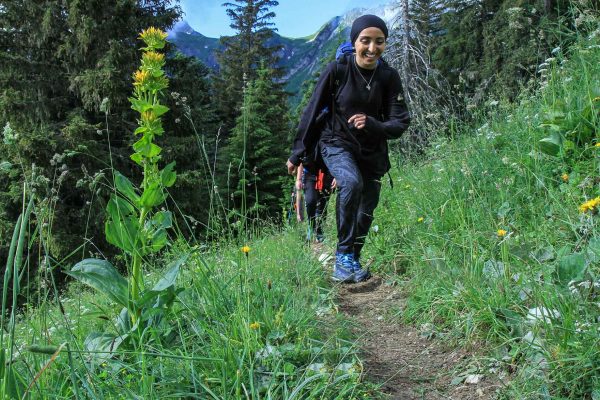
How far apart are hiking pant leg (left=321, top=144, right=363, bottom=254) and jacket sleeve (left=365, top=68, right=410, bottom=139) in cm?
34

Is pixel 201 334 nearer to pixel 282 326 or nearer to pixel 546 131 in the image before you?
pixel 282 326

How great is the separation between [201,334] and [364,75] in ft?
9.27

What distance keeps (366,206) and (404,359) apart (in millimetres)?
1935

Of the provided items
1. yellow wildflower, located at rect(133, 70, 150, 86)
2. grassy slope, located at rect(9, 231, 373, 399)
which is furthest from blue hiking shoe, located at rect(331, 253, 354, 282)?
yellow wildflower, located at rect(133, 70, 150, 86)

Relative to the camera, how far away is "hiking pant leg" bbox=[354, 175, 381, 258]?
14.2ft

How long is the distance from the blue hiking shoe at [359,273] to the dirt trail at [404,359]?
0.49 metres

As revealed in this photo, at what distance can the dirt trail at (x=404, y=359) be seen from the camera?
2178 millimetres

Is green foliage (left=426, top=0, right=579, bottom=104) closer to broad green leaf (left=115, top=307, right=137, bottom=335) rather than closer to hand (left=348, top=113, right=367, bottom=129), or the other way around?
hand (left=348, top=113, right=367, bottom=129)

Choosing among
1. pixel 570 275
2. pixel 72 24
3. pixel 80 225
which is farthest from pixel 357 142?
pixel 72 24

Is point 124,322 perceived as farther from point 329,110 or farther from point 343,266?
point 329,110

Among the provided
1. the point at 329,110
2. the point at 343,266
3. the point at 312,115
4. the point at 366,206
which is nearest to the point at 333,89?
the point at 329,110

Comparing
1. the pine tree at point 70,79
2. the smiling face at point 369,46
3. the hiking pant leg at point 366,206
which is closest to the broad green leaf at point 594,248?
the hiking pant leg at point 366,206

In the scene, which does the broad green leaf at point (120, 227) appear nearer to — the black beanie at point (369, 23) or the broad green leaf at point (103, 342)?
the broad green leaf at point (103, 342)

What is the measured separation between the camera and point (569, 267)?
7.30 feet
